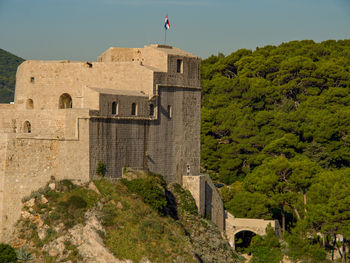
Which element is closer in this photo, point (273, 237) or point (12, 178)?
point (12, 178)

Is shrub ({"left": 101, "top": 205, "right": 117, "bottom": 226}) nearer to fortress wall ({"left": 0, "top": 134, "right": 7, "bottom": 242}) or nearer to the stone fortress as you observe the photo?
the stone fortress

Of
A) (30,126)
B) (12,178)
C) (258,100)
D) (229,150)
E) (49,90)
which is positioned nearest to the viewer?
(12,178)

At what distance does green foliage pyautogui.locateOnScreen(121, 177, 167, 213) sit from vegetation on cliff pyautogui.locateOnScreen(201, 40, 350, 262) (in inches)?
444

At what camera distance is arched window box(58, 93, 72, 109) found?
46812mm

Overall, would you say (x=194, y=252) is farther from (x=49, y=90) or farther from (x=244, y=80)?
(x=244, y=80)

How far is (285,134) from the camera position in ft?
208

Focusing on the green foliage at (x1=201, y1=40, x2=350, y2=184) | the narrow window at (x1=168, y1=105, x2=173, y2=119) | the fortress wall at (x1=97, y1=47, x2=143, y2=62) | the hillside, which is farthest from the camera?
the green foliage at (x1=201, y1=40, x2=350, y2=184)

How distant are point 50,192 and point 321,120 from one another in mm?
32902

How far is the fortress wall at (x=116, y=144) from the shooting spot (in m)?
41.8

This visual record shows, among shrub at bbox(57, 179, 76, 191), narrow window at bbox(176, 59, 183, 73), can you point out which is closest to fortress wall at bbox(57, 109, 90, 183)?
shrub at bbox(57, 179, 76, 191)

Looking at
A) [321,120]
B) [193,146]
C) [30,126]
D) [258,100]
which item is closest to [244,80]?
[258,100]

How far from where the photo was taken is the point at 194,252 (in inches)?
1624

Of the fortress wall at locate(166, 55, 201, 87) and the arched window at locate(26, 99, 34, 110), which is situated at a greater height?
the fortress wall at locate(166, 55, 201, 87)

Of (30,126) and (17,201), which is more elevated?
(30,126)
